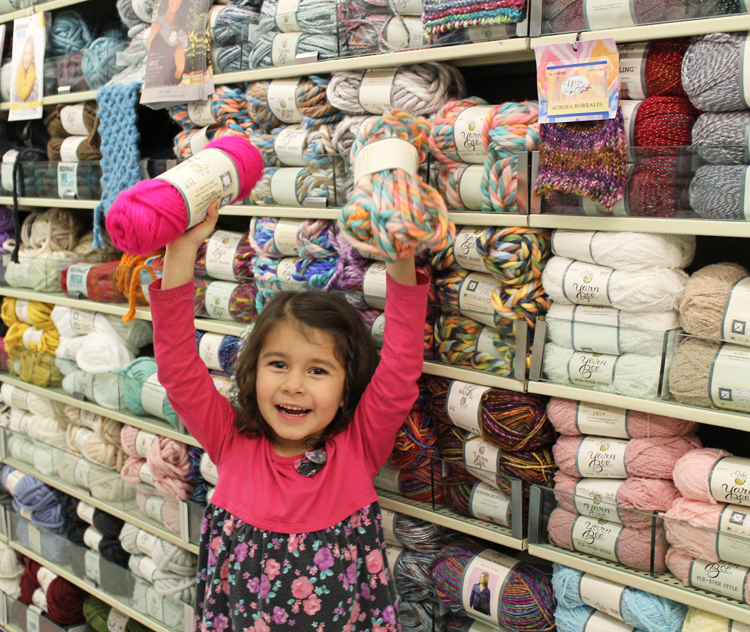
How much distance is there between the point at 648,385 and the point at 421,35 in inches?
28.6

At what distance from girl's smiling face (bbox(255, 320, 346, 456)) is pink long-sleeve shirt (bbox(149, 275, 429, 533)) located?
71 mm

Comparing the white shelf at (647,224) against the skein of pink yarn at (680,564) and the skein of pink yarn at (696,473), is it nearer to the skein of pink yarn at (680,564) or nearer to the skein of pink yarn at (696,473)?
the skein of pink yarn at (696,473)

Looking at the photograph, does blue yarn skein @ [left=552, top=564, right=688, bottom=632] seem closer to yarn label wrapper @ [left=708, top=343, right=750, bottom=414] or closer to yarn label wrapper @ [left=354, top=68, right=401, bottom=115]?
yarn label wrapper @ [left=708, top=343, right=750, bottom=414]

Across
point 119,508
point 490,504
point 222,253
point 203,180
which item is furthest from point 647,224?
point 119,508

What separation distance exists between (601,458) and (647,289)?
0.96ft

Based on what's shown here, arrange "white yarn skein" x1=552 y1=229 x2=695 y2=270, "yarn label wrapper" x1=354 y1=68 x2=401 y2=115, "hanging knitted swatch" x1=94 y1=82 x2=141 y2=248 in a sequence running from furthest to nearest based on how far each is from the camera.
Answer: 1. "hanging knitted swatch" x1=94 y1=82 x2=141 y2=248
2. "yarn label wrapper" x1=354 y1=68 x2=401 y2=115
3. "white yarn skein" x1=552 y1=229 x2=695 y2=270

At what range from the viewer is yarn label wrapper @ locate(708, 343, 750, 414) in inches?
39.1

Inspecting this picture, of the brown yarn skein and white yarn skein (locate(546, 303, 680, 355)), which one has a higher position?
the brown yarn skein

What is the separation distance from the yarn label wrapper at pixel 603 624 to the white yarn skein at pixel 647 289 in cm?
52

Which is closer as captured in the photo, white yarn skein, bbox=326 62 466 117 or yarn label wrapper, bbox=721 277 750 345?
yarn label wrapper, bbox=721 277 750 345

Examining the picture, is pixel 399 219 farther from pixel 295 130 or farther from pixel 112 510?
pixel 112 510

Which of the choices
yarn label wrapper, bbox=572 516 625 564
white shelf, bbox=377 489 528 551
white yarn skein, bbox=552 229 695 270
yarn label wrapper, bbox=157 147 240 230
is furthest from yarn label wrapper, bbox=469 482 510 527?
yarn label wrapper, bbox=157 147 240 230

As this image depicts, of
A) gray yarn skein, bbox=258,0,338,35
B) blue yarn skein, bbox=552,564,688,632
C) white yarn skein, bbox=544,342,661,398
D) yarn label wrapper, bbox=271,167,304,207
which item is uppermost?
gray yarn skein, bbox=258,0,338,35

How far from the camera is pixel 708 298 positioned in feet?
3.36
